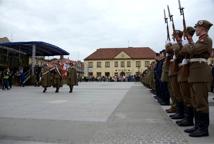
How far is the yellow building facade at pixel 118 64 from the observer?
9825 cm

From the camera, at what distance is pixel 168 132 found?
6.73m

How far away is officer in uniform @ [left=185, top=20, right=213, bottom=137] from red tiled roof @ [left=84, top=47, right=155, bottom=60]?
91618mm

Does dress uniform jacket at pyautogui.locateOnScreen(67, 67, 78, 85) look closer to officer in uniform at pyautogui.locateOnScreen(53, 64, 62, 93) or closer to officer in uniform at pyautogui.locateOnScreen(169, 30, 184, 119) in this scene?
officer in uniform at pyautogui.locateOnScreen(53, 64, 62, 93)

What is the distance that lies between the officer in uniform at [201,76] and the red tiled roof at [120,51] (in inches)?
3607

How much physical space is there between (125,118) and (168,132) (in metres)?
1.98

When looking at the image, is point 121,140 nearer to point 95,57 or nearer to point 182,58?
point 182,58

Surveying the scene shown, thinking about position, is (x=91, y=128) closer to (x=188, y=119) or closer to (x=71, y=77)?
(x=188, y=119)

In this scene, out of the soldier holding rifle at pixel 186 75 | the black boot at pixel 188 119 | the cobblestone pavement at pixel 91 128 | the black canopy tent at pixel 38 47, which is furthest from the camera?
the black canopy tent at pixel 38 47

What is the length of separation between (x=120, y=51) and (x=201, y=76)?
95.0 metres

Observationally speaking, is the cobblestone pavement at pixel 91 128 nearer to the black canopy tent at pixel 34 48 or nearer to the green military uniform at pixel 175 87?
the green military uniform at pixel 175 87

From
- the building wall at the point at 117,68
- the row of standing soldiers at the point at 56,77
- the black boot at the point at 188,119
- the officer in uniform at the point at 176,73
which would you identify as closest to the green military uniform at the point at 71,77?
the row of standing soldiers at the point at 56,77

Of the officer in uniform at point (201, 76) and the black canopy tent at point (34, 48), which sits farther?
the black canopy tent at point (34, 48)

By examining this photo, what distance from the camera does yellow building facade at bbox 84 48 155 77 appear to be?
98.2 m

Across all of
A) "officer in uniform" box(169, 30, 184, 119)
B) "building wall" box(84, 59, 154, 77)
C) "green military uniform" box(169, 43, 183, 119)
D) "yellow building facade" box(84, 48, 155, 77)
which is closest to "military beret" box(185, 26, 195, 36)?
"officer in uniform" box(169, 30, 184, 119)
